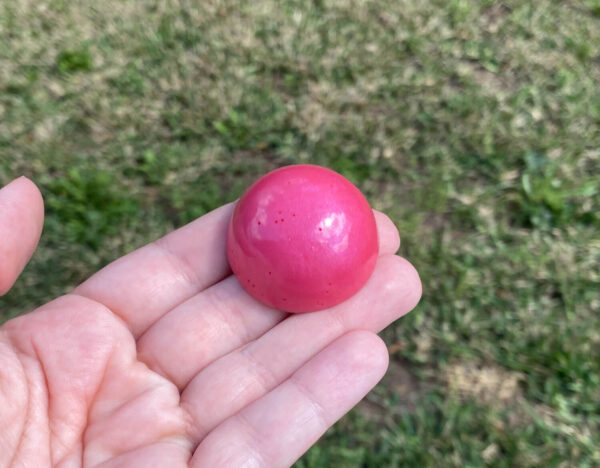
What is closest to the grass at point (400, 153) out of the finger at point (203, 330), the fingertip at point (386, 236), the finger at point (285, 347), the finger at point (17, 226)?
the fingertip at point (386, 236)

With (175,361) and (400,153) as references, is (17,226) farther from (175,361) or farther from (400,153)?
(400,153)

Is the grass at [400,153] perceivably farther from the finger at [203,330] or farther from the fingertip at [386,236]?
the finger at [203,330]

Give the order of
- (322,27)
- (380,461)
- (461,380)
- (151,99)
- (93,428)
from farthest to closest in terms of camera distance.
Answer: (322,27) → (151,99) → (461,380) → (380,461) → (93,428)

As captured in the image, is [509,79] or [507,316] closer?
[507,316]

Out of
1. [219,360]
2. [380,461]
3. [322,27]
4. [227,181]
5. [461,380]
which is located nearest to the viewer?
[219,360]

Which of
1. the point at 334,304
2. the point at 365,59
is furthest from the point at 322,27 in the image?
the point at 334,304

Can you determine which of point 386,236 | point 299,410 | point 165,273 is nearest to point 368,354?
point 299,410

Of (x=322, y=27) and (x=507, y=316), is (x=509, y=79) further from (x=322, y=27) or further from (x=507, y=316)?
(x=507, y=316)

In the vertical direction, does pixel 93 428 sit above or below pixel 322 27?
below
